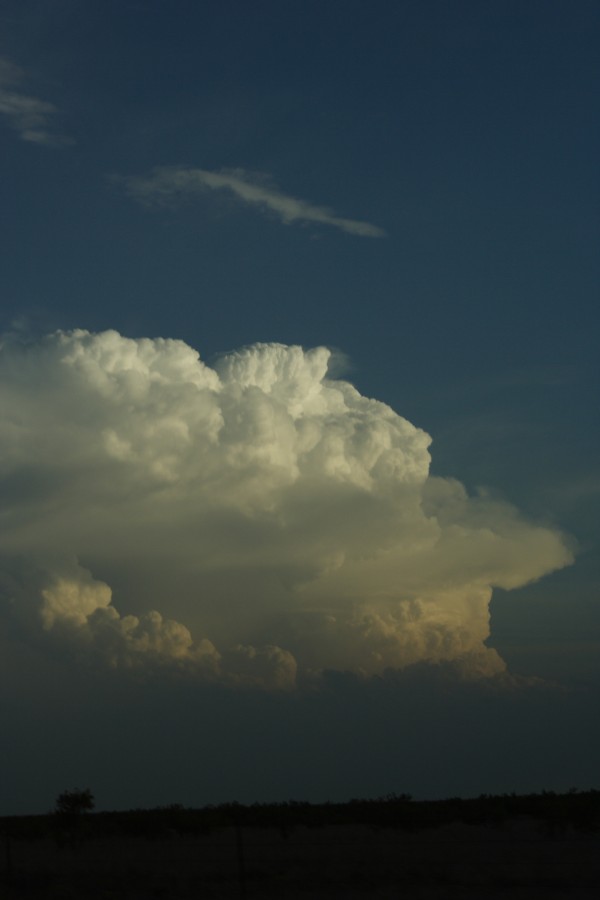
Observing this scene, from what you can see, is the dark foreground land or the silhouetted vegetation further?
the silhouetted vegetation

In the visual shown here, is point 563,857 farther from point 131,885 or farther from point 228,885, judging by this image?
point 131,885

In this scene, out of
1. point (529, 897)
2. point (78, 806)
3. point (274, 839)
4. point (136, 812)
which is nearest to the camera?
point (529, 897)

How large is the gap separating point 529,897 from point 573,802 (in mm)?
12857

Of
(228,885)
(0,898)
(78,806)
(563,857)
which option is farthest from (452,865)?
(78,806)

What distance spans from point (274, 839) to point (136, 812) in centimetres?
1083

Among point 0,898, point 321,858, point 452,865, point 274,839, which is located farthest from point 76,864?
point 452,865

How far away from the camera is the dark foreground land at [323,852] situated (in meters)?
28.5

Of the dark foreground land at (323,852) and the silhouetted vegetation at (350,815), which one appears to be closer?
the dark foreground land at (323,852)

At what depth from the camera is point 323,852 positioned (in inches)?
1368

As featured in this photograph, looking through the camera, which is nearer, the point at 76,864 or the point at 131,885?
the point at 131,885

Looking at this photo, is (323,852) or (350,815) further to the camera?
(350,815)

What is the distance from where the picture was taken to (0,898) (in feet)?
114

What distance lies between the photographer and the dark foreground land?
28453 millimetres

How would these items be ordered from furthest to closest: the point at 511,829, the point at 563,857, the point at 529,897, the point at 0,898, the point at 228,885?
the point at 511,829 → the point at 0,898 → the point at 228,885 → the point at 563,857 → the point at 529,897
